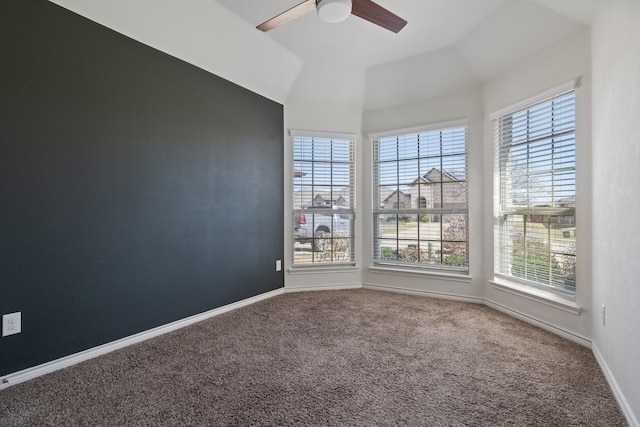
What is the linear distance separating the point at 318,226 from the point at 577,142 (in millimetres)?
2775

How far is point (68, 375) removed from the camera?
6.64 feet

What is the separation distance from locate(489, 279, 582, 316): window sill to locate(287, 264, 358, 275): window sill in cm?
169

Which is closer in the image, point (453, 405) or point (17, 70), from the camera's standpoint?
point (453, 405)

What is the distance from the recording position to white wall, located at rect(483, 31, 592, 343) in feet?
8.01

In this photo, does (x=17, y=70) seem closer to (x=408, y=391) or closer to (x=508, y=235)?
(x=408, y=391)

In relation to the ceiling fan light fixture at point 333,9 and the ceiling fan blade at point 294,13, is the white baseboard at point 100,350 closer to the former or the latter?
the ceiling fan blade at point 294,13

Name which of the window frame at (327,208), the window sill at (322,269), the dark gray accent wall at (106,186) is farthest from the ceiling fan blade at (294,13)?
the window sill at (322,269)

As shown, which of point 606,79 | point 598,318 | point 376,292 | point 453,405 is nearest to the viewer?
point 453,405

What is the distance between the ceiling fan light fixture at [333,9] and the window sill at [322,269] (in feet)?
9.28

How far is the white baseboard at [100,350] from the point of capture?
6.36 ft

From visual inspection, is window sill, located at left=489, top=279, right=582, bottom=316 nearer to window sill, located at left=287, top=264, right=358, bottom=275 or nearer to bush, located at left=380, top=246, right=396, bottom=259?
bush, located at left=380, top=246, right=396, bottom=259

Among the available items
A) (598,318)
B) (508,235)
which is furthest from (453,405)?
(508,235)

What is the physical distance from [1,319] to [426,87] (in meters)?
4.27

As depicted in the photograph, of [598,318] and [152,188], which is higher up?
[152,188]
